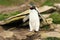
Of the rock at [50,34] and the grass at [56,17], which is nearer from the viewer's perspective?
the rock at [50,34]

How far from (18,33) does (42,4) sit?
5852 mm

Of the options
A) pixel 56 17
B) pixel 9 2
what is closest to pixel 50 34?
pixel 56 17

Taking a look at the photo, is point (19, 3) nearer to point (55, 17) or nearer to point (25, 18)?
point (55, 17)

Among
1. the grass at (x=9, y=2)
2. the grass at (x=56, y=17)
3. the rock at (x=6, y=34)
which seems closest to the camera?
the rock at (x=6, y=34)

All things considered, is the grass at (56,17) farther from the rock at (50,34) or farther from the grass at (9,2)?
the grass at (9,2)

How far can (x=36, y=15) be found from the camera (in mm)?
12812

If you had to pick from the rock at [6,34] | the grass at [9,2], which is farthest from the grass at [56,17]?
the grass at [9,2]

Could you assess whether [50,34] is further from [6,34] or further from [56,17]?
[56,17]

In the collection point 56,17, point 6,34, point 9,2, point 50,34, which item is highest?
point 9,2

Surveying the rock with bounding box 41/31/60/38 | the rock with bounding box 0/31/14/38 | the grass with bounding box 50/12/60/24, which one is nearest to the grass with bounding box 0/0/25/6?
the grass with bounding box 50/12/60/24

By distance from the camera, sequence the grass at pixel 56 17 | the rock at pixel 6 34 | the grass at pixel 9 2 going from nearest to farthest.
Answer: the rock at pixel 6 34
the grass at pixel 56 17
the grass at pixel 9 2

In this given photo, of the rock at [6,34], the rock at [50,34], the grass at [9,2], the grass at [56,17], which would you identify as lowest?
the rock at [50,34]

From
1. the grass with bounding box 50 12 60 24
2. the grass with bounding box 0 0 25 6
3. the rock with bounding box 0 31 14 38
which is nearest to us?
the rock with bounding box 0 31 14 38

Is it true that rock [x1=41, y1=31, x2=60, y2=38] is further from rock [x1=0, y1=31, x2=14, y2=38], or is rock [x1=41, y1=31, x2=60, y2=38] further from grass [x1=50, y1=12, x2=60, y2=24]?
grass [x1=50, y1=12, x2=60, y2=24]
